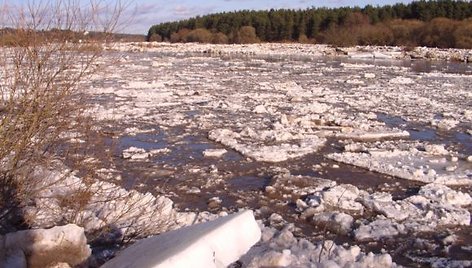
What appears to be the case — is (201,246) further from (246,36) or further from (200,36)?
(200,36)

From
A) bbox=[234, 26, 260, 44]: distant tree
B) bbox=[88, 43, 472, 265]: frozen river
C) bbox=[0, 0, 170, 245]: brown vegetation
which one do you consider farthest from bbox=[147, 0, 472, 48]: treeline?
bbox=[0, 0, 170, 245]: brown vegetation

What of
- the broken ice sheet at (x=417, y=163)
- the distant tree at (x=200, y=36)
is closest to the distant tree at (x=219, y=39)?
the distant tree at (x=200, y=36)

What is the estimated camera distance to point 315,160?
357 inches

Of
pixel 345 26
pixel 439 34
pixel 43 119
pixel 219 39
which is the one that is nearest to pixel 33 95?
pixel 43 119

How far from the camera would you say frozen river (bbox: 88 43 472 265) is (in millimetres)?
6141

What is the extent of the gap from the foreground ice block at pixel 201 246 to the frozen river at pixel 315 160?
2.19m

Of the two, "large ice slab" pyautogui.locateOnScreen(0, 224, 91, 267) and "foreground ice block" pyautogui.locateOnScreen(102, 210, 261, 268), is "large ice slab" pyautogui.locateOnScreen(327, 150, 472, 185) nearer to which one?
"foreground ice block" pyautogui.locateOnScreen(102, 210, 261, 268)

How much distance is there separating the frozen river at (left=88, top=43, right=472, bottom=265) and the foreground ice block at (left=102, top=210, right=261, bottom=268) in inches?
86.1

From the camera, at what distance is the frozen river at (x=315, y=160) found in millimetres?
6141

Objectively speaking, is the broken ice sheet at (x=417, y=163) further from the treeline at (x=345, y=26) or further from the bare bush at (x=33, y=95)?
the treeline at (x=345, y=26)

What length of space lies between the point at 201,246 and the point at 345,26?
238 ft

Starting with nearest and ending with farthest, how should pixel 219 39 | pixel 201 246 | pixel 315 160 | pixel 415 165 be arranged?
pixel 201 246
pixel 415 165
pixel 315 160
pixel 219 39

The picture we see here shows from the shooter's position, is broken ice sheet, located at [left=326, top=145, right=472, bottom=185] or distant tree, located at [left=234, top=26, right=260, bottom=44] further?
distant tree, located at [left=234, top=26, right=260, bottom=44]

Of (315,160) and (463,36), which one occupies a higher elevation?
(463,36)
